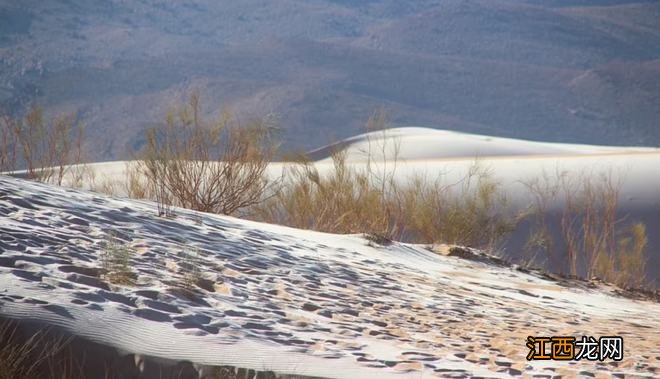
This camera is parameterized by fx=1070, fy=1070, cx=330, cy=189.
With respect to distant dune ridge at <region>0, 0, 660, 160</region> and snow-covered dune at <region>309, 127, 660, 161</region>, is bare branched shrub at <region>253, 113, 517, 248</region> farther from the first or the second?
distant dune ridge at <region>0, 0, 660, 160</region>

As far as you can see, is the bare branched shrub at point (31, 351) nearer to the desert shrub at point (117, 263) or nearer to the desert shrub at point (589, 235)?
the desert shrub at point (117, 263)

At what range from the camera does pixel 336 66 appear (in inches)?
4461

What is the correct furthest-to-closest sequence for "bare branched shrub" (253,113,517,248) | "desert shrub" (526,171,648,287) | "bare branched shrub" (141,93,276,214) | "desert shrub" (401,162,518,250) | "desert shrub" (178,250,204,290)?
"desert shrub" (401,162,518,250) → "desert shrub" (526,171,648,287) → "bare branched shrub" (253,113,517,248) → "bare branched shrub" (141,93,276,214) → "desert shrub" (178,250,204,290)

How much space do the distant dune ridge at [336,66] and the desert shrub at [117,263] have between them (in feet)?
245

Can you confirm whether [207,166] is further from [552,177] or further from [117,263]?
[552,177]

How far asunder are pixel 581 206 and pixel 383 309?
40.6ft

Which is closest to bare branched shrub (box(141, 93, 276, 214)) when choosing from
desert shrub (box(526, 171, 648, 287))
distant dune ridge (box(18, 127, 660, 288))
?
distant dune ridge (box(18, 127, 660, 288))

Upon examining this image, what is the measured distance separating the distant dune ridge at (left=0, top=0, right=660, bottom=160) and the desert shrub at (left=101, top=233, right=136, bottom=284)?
74.7 m

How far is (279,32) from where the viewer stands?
136 m

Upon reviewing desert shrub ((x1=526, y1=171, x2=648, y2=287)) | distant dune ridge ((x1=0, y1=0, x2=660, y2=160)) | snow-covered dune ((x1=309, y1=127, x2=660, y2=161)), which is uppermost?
distant dune ridge ((x1=0, y1=0, x2=660, y2=160))

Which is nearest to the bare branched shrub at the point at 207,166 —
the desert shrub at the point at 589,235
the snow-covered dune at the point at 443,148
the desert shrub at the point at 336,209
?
the desert shrub at the point at 336,209

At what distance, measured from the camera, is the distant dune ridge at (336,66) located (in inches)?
3762

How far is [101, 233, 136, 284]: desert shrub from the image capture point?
5.67m

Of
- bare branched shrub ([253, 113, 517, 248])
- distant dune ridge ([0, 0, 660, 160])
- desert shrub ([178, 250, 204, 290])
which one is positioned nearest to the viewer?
desert shrub ([178, 250, 204, 290])
